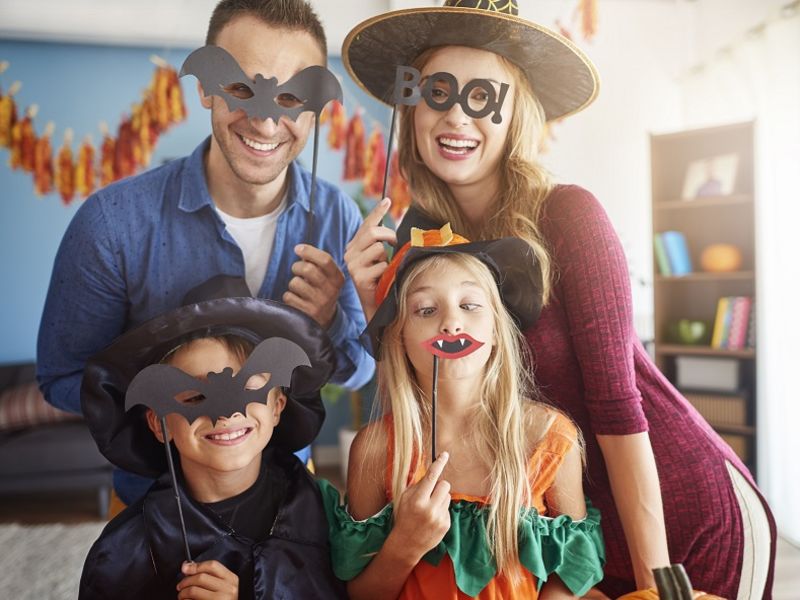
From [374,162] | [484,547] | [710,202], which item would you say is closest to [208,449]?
[484,547]

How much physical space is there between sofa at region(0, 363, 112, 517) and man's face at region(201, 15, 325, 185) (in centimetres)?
198

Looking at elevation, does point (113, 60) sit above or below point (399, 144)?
above

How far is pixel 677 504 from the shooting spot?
36.2 inches

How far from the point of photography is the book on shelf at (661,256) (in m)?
2.71

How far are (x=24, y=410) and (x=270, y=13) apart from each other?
2249 millimetres

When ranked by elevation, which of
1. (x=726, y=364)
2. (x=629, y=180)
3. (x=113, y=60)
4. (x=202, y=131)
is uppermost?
(x=113, y=60)

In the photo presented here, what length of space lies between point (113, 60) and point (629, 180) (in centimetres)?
119

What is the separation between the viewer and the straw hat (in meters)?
0.87

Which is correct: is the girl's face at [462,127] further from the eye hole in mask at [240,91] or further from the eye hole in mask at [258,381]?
the eye hole in mask at [258,381]

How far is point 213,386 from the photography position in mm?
805

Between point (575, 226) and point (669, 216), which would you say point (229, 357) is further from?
point (669, 216)

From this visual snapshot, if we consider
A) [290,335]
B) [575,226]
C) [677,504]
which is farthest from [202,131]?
[677,504]

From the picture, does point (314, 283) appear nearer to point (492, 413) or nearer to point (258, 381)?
point (258, 381)

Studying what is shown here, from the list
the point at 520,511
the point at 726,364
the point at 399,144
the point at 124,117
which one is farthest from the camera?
the point at 726,364
